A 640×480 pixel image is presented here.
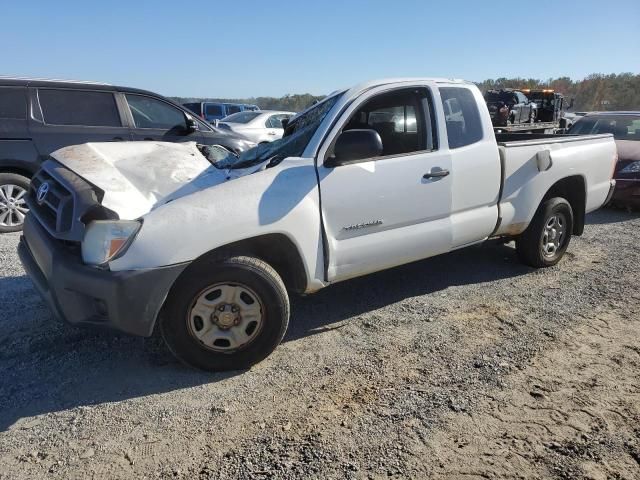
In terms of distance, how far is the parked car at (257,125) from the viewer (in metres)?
12.2

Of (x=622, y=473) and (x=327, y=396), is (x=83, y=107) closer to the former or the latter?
(x=327, y=396)

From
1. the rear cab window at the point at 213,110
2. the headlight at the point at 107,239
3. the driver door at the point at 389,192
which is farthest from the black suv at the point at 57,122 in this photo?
the rear cab window at the point at 213,110

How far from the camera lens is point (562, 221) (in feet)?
17.1

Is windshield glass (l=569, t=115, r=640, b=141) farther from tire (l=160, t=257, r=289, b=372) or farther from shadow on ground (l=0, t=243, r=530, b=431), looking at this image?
tire (l=160, t=257, r=289, b=372)

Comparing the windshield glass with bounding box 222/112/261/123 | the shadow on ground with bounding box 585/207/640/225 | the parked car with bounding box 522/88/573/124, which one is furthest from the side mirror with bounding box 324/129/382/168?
the parked car with bounding box 522/88/573/124

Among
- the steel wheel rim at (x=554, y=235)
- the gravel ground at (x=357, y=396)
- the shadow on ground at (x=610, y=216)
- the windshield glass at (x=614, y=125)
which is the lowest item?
the gravel ground at (x=357, y=396)

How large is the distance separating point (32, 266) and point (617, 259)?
5.80 metres

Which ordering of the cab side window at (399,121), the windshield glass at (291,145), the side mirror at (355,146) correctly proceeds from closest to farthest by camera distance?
the side mirror at (355,146)
the windshield glass at (291,145)
the cab side window at (399,121)

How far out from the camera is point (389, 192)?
368 cm

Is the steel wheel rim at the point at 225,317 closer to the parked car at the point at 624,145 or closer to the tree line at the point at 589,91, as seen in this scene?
the parked car at the point at 624,145

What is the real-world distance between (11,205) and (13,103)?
1297 millimetres

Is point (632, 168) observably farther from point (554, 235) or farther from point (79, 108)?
point (79, 108)

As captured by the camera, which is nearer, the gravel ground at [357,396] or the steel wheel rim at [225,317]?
the gravel ground at [357,396]

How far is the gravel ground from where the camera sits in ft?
7.84
